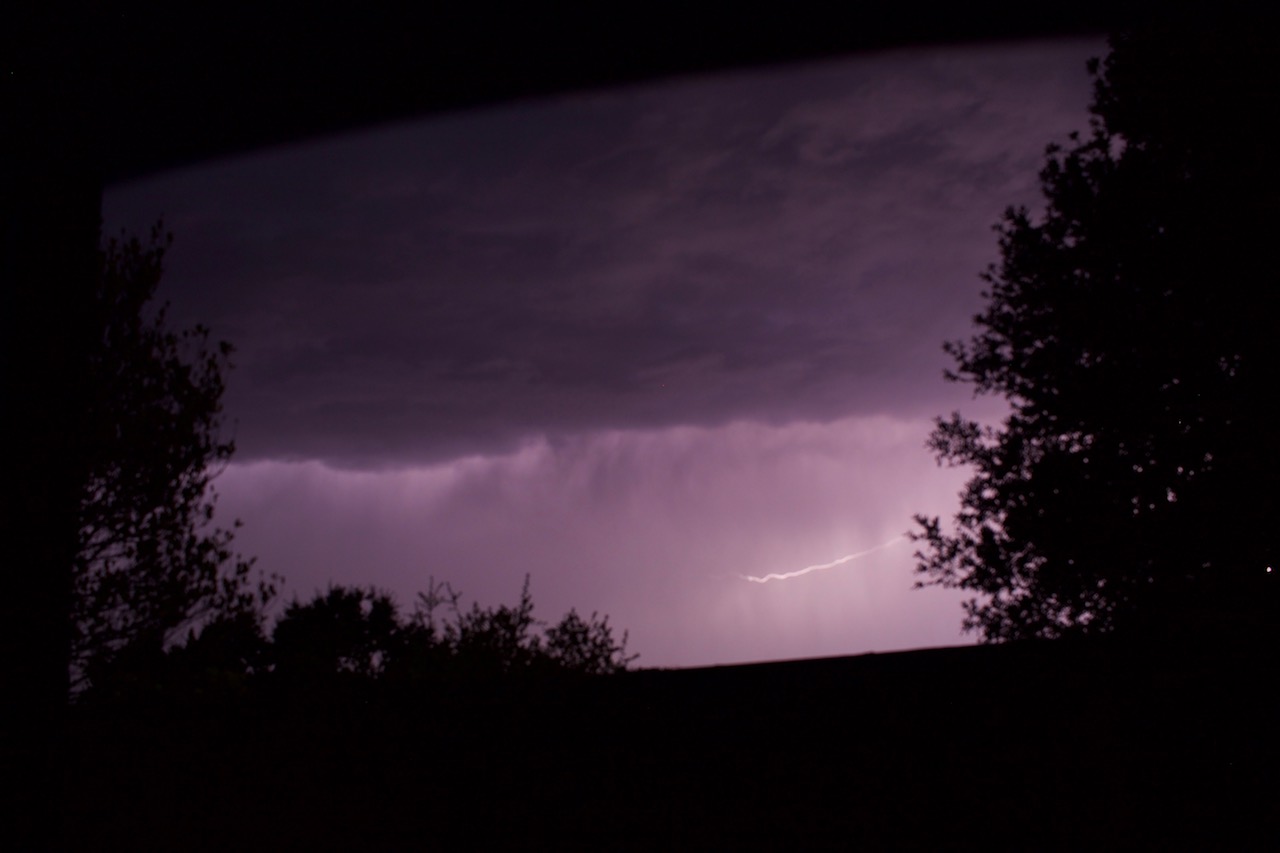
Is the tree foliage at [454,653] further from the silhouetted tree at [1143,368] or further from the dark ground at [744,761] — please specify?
the silhouetted tree at [1143,368]

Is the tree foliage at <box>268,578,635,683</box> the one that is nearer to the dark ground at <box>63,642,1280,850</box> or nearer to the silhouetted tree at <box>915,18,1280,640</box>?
the dark ground at <box>63,642,1280,850</box>

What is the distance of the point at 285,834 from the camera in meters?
6.56

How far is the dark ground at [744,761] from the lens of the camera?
231 inches

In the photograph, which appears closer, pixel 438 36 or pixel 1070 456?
pixel 438 36

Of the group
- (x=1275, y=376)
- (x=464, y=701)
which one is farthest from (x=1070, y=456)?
(x=464, y=701)

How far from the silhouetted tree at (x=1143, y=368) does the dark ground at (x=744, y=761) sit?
6235 millimetres

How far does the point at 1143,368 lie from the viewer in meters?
13.3

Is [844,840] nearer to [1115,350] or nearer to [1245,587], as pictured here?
[1245,587]

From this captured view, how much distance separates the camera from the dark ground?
587cm

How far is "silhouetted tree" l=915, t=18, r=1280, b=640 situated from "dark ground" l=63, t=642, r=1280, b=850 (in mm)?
6235

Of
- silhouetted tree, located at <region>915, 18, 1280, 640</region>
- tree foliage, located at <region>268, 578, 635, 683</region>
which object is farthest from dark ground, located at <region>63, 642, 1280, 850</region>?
silhouetted tree, located at <region>915, 18, 1280, 640</region>

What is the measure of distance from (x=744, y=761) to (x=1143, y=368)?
1015 cm

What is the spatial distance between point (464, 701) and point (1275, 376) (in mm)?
11392

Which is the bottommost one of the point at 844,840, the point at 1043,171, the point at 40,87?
the point at 844,840
